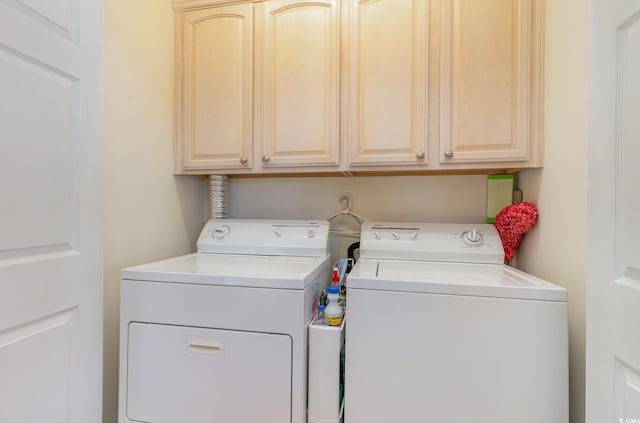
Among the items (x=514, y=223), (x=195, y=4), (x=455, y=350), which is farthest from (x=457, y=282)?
(x=195, y=4)

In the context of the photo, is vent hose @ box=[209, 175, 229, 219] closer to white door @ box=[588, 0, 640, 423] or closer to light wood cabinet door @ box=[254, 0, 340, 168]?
light wood cabinet door @ box=[254, 0, 340, 168]

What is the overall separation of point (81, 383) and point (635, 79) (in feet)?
5.88

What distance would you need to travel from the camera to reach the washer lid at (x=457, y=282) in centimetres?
98

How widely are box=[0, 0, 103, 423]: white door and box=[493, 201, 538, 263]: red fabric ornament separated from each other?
1741mm

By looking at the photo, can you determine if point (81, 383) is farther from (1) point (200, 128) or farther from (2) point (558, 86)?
(2) point (558, 86)

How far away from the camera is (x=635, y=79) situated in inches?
25.8

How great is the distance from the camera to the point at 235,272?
1.24 meters

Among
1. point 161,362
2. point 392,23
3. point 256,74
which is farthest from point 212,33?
point 161,362

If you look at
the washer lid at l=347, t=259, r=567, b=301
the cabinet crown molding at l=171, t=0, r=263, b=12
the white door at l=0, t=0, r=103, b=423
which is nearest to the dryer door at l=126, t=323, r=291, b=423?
the white door at l=0, t=0, r=103, b=423

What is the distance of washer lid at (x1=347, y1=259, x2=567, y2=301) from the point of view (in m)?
0.98

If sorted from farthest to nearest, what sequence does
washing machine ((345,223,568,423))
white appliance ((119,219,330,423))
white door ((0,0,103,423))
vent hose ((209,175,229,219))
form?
vent hose ((209,175,229,219)), white appliance ((119,219,330,423)), washing machine ((345,223,568,423)), white door ((0,0,103,423))

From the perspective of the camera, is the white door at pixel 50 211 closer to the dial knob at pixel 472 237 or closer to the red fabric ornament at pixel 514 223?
the dial knob at pixel 472 237

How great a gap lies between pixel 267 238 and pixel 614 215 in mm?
1391

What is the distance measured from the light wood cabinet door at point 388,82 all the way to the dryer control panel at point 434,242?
356mm
